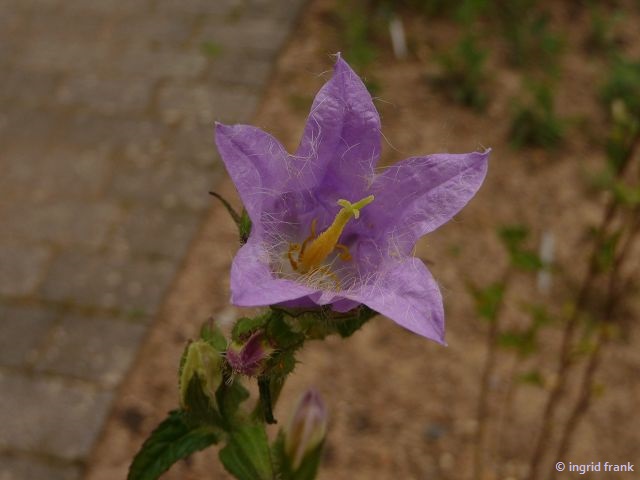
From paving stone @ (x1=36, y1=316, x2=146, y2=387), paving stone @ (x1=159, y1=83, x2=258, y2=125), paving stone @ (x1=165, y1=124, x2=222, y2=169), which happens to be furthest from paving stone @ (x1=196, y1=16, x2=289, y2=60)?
paving stone @ (x1=36, y1=316, x2=146, y2=387)

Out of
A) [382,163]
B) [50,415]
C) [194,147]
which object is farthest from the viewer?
[194,147]

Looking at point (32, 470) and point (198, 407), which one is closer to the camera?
point (198, 407)

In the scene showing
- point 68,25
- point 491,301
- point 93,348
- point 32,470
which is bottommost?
point 32,470

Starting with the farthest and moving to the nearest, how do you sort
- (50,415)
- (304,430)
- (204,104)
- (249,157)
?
(204,104), (50,415), (304,430), (249,157)

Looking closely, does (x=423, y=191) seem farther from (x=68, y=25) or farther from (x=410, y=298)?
(x=68, y=25)

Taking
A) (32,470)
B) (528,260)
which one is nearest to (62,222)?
(32,470)

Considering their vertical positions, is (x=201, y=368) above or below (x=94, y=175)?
above
